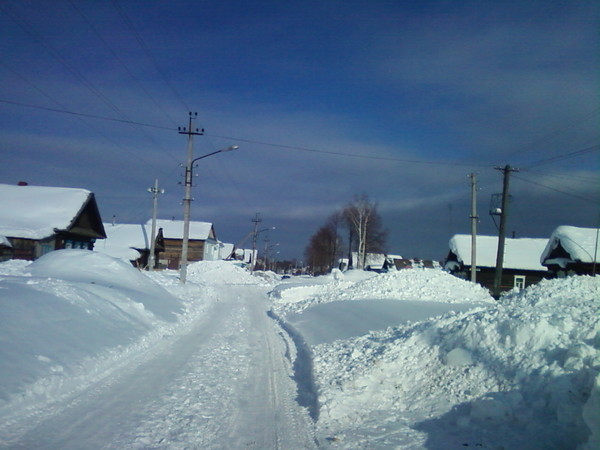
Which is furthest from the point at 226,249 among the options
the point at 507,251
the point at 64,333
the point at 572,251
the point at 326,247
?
the point at 64,333

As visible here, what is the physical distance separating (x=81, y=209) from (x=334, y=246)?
48355mm

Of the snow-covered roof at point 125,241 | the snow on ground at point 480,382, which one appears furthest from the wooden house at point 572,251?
the snow-covered roof at point 125,241

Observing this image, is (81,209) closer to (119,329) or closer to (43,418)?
(119,329)

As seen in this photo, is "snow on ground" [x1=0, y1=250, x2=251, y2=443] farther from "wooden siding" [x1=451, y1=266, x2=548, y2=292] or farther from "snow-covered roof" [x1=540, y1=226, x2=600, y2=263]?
"wooden siding" [x1=451, y1=266, x2=548, y2=292]

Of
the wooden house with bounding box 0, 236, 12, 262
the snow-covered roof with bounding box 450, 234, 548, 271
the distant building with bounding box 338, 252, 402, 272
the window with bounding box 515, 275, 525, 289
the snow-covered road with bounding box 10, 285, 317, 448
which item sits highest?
the snow-covered roof with bounding box 450, 234, 548, 271

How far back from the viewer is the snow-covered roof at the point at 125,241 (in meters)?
49.7

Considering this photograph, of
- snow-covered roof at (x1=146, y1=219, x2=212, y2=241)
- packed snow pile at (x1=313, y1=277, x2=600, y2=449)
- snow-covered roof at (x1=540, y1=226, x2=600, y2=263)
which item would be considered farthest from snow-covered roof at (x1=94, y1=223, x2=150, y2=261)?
packed snow pile at (x1=313, y1=277, x2=600, y2=449)

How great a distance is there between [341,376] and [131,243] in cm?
5026

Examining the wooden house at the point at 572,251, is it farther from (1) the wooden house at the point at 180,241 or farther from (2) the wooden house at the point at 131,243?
(1) the wooden house at the point at 180,241

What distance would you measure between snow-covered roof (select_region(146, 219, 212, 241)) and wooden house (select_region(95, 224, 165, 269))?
11772mm

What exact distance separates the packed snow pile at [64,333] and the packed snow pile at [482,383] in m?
3.99

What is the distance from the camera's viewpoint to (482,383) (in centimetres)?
608

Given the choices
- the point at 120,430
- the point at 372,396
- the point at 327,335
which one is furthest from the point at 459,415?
the point at 327,335

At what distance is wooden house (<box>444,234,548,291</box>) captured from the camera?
143 feet
